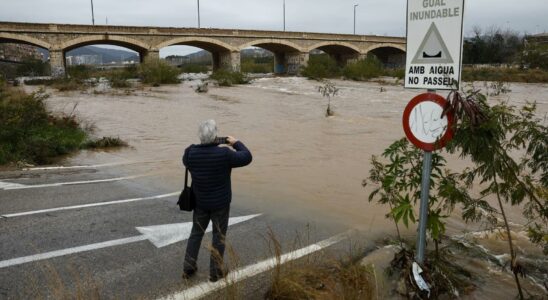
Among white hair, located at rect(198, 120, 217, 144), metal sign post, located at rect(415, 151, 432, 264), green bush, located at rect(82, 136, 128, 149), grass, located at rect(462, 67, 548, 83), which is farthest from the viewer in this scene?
grass, located at rect(462, 67, 548, 83)

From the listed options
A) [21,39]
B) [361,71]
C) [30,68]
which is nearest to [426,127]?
[361,71]

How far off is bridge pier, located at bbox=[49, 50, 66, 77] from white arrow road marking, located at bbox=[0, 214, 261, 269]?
148 feet

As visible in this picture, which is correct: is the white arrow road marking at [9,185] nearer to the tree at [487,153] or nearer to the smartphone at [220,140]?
the smartphone at [220,140]

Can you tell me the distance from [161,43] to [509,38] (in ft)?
182

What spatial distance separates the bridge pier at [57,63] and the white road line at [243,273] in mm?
46616

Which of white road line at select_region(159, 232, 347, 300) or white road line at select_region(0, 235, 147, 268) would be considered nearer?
white road line at select_region(159, 232, 347, 300)

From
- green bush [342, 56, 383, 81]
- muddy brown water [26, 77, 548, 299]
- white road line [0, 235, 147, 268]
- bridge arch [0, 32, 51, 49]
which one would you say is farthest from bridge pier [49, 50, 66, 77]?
white road line [0, 235, 147, 268]

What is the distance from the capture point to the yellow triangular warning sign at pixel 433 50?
11.5ft

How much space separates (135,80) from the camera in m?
45.9

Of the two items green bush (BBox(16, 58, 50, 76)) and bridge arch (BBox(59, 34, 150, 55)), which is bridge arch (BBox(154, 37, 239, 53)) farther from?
green bush (BBox(16, 58, 50, 76))

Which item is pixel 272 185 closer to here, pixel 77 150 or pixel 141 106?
pixel 77 150

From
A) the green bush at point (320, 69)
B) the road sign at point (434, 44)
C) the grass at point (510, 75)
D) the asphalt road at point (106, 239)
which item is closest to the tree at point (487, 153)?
the road sign at point (434, 44)

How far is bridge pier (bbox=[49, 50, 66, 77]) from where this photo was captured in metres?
46.1

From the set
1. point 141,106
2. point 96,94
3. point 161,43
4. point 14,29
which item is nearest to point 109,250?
point 141,106
